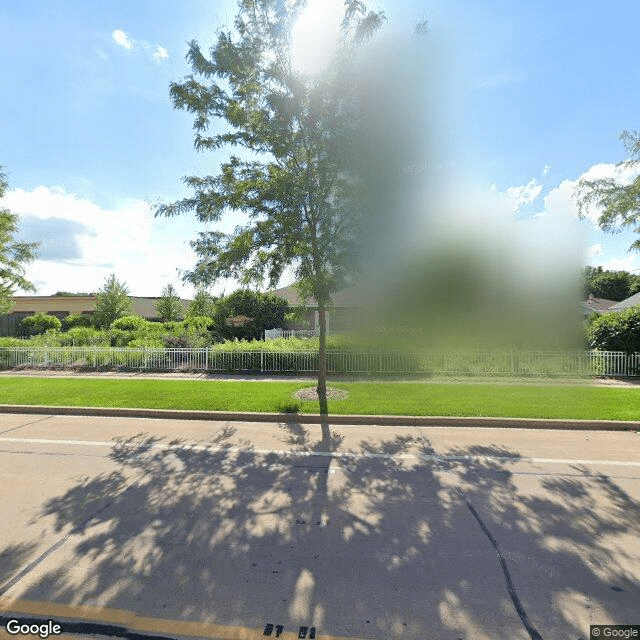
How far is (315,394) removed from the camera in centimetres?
987

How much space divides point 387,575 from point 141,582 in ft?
6.92

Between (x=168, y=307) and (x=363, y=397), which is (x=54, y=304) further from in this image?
(x=363, y=397)

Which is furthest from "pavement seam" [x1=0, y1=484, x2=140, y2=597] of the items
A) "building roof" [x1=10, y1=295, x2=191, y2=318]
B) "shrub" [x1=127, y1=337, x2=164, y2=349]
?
"building roof" [x1=10, y1=295, x2=191, y2=318]

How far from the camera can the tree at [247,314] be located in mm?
22891

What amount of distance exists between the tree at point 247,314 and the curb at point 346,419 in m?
14.1

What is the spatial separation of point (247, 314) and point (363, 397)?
51.2ft

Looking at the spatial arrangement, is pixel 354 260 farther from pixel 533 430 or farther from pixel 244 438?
pixel 533 430

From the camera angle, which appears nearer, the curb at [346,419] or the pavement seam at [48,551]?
the pavement seam at [48,551]

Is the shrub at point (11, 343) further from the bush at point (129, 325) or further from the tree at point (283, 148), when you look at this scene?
the tree at point (283, 148)

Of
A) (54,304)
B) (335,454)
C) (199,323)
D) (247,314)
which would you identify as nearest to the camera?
(335,454)

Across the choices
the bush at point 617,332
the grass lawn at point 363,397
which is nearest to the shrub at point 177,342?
the grass lawn at point 363,397

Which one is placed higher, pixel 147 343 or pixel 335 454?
pixel 147 343

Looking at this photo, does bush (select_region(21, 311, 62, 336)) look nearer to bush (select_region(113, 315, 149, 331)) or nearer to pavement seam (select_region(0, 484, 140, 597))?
bush (select_region(113, 315, 149, 331))

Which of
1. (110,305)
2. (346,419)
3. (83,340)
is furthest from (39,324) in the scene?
(346,419)
